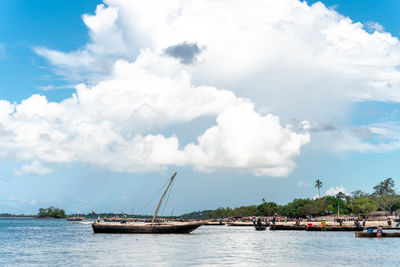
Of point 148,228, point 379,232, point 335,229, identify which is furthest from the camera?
point 335,229

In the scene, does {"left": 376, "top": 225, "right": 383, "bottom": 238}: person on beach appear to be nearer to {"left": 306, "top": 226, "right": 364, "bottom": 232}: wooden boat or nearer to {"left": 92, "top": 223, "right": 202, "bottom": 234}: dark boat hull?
{"left": 306, "top": 226, "right": 364, "bottom": 232}: wooden boat

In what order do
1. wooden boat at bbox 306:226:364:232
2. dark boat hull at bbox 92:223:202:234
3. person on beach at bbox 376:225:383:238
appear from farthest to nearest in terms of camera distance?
wooden boat at bbox 306:226:364:232
dark boat hull at bbox 92:223:202:234
person on beach at bbox 376:225:383:238

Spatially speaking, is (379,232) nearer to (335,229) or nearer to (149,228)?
(335,229)

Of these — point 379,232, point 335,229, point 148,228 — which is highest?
point 379,232

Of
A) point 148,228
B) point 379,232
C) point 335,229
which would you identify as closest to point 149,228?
point 148,228

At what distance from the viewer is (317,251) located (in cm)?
4806

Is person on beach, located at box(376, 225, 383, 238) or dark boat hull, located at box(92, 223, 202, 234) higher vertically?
person on beach, located at box(376, 225, 383, 238)

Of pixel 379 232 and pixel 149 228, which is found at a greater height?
pixel 379 232

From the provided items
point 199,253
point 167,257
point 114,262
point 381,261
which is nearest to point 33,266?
point 114,262

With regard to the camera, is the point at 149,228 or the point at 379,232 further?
the point at 149,228

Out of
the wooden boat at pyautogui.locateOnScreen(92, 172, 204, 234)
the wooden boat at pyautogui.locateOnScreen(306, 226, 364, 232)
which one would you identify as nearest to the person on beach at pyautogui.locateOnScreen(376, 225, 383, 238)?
the wooden boat at pyautogui.locateOnScreen(306, 226, 364, 232)

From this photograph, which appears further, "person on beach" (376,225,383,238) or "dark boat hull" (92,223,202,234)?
"dark boat hull" (92,223,202,234)

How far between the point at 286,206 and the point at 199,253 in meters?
159

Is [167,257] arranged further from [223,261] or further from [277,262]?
[277,262]
